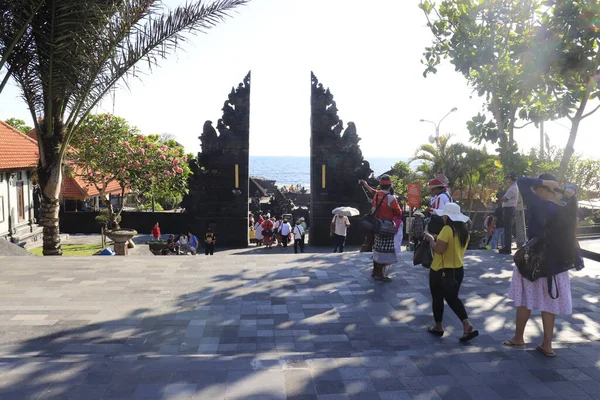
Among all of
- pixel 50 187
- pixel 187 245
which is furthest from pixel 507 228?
pixel 187 245

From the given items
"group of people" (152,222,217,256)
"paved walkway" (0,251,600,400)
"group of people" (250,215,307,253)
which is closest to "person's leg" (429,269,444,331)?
"paved walkway" (0,251,600,400)

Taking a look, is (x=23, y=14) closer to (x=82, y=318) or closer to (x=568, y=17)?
(x=82, y=318)

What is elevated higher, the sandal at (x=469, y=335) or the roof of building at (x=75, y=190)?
the roof of building at (x=75, y=190)

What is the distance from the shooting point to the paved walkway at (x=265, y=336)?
14.1 ft

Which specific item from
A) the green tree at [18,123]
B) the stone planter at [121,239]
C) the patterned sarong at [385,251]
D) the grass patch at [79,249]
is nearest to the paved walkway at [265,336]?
the patterned sarong at [385,251]

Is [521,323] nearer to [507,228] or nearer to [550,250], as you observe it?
[550,250]

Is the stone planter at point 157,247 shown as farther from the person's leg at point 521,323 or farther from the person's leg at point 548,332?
the person's leg at point 548,332

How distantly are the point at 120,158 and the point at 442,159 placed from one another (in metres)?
12.6

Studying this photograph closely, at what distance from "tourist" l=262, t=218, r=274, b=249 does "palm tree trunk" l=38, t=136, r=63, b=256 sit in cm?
1025

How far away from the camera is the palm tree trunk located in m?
11.0

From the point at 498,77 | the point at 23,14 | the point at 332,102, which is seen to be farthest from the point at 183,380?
the point at 332,102

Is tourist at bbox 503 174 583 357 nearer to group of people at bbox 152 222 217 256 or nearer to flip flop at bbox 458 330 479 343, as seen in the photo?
flip flop at bbox 458 330 479 343

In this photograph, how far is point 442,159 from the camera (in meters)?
20.2

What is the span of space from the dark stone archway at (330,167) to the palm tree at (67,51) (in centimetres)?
1244
